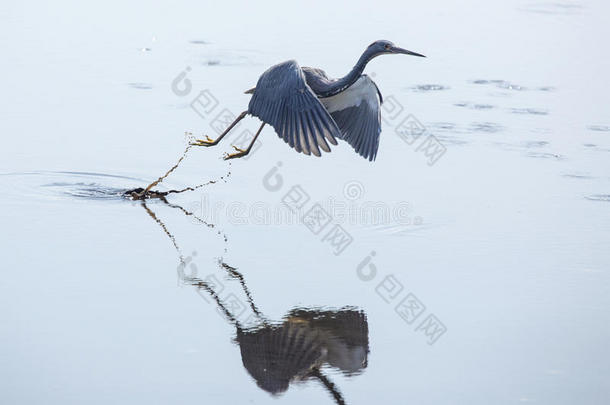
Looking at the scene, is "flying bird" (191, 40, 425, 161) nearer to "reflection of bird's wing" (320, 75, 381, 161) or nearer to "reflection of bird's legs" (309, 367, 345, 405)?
"reflection of bird's wing" (320, 75, 381, 161)

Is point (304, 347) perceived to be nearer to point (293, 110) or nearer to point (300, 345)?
point (300, 345)

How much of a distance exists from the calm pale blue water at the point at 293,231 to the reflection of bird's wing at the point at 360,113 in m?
0.40

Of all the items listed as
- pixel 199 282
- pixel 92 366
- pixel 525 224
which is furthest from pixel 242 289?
pixel 525 224

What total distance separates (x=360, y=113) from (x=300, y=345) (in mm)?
2711

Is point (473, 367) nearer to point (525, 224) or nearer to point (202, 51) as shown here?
point (525, 224)

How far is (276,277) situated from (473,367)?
4.51ft

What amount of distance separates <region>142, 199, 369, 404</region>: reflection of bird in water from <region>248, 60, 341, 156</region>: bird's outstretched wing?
1094 mm

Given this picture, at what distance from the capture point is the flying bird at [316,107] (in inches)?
252

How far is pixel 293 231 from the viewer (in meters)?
6.77

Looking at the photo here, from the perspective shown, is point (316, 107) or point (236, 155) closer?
point (316, 107)

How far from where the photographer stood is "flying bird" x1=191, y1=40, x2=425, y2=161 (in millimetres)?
6406

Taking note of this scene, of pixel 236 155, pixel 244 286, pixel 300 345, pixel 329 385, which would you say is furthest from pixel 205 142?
pixel 329 385

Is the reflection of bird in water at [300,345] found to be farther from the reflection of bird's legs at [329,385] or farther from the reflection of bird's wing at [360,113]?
the reflection of bird's wing at [360,113]

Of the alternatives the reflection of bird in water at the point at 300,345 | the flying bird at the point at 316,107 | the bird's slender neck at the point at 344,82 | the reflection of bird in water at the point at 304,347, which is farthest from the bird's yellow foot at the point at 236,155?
the reflection of bird in water at the point at 304,347
